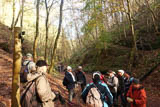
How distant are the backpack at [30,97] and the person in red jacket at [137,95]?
126 inches

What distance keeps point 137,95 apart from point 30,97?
11.4 feet

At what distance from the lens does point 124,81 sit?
6.55 metres

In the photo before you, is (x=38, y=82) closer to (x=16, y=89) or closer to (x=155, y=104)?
(x=16, y=89)

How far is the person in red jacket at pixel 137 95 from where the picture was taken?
4.43 metres

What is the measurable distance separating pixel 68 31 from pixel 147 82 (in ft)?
133

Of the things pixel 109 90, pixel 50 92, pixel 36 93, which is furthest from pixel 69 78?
pixel 36 93

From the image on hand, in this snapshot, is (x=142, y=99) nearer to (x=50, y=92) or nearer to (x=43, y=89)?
(x=50, y=92)

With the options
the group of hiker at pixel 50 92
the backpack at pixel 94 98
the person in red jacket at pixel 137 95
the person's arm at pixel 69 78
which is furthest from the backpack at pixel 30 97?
the person's arm at pixel 69 78

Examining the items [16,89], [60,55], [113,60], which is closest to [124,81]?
[16,89]

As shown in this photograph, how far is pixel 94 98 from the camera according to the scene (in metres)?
3.59

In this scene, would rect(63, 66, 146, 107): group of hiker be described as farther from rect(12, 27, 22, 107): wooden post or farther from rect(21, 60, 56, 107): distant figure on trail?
rect(12, 27, 22, 107): wooden post

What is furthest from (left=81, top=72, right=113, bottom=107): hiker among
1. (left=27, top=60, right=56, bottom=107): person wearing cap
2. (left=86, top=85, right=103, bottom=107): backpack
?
(left=27, top=60, right=56, bottom=107): person wearing cap

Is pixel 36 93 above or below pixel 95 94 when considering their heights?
above

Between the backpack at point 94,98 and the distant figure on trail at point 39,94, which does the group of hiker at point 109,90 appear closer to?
the backpack at point 94,98
